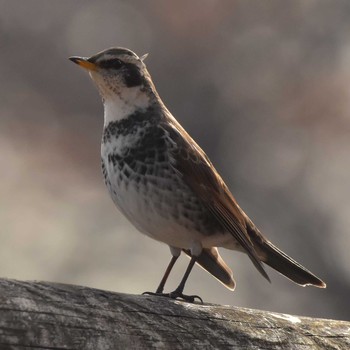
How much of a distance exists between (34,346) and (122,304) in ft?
1.23

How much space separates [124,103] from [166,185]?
1.53ft

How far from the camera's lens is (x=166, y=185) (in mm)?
4613

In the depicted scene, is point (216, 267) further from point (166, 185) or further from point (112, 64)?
point (112, 64)

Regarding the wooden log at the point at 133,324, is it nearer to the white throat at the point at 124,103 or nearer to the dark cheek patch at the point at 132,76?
the white throat at the point at 124,103

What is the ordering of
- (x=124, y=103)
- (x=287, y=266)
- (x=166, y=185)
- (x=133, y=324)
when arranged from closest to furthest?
(x=133, y=324), (x=166, y=185), (x=287, y=266), (x=124, y=103)

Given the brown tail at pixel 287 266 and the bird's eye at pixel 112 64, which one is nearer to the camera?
the brown tail at pixel 287 266

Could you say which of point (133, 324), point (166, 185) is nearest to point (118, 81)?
point (166, 185)

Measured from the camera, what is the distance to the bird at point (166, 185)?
4.59m

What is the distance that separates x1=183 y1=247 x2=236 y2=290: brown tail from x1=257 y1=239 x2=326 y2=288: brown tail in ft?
0.63

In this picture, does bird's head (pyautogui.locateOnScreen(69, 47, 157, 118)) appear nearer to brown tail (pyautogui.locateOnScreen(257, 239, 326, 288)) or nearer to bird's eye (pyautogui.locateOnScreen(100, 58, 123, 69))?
bird's eye (pyautogui.locateOnScreen(100, 58, 123, 69))

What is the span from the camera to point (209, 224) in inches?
186

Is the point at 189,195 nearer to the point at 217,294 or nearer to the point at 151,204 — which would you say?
the point at 151,204

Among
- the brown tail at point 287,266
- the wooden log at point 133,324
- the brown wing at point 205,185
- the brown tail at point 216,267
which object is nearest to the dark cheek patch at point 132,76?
the brown wing at point 205,185

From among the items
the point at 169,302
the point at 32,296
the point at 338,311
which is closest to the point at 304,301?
the point at 338,311
